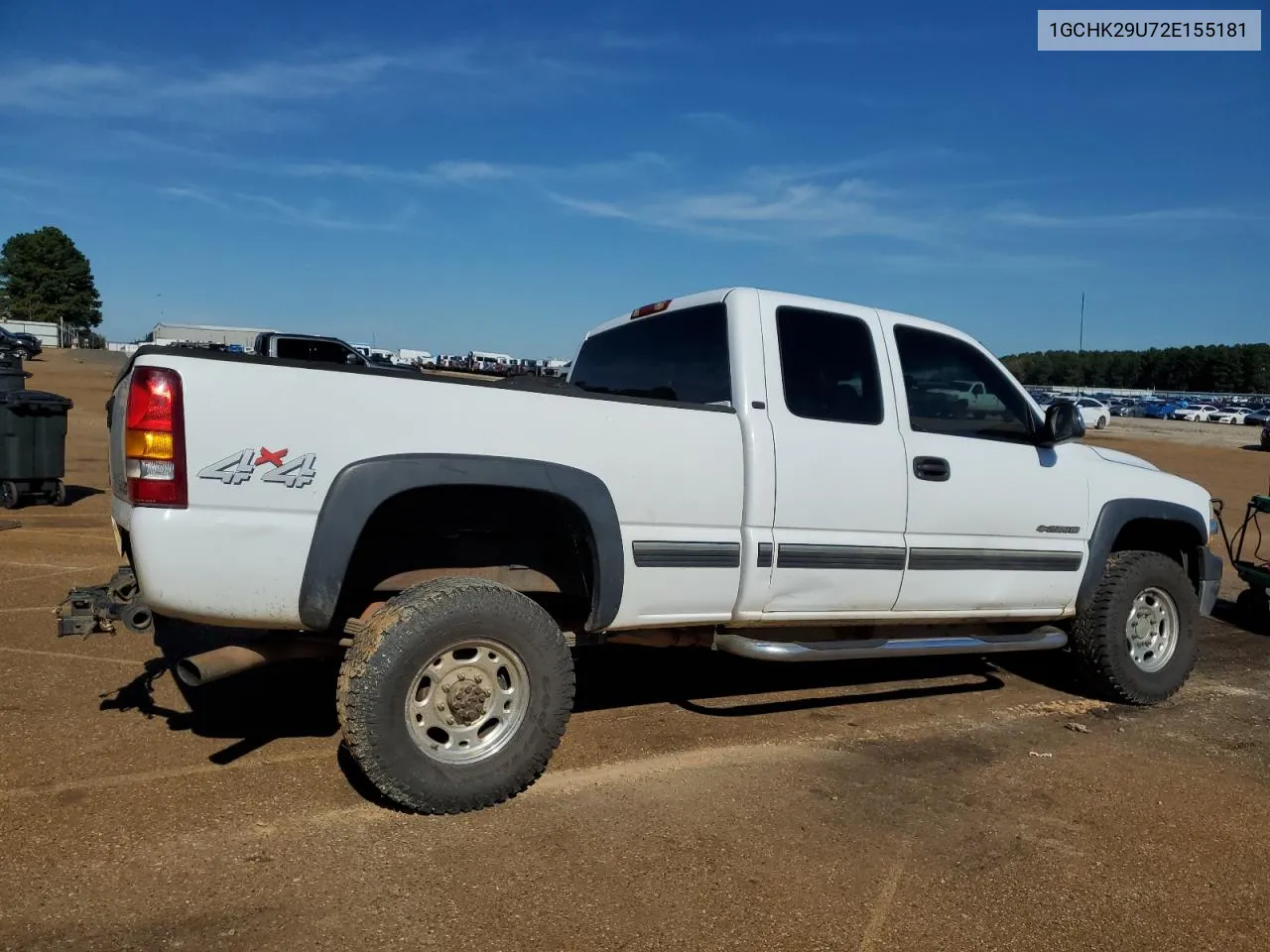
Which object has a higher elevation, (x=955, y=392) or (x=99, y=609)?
(x=955, y=392)

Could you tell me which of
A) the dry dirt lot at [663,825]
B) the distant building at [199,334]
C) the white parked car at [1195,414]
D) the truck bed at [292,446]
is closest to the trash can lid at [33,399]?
the dry dirt lot at [663,825]

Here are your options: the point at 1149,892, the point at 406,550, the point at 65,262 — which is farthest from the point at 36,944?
the point at 65,262

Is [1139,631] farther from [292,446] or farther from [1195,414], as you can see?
[1195,414]

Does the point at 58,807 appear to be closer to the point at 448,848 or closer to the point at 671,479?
the point at 448,848

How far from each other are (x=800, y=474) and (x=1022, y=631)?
201cm

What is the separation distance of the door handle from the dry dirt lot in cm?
128

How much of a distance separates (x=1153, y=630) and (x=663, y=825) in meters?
3.50

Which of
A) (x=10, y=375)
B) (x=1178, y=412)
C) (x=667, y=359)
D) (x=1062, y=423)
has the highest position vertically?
(x=1178, y=412)

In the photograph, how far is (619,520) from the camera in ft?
12.5

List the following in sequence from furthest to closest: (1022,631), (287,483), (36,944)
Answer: (1022,631) < (287,483) < (36,944)

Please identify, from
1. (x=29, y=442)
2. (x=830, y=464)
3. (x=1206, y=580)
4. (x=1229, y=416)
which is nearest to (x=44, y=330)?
(x=29, y=442)

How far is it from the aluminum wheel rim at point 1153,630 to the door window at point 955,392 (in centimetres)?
135

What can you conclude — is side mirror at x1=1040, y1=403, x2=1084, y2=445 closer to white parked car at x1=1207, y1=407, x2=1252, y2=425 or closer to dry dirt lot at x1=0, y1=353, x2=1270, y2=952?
dry dirt lot at x1=0, y1=353, x2=1270, y2=952

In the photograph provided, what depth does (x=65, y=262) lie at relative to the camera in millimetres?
88562
